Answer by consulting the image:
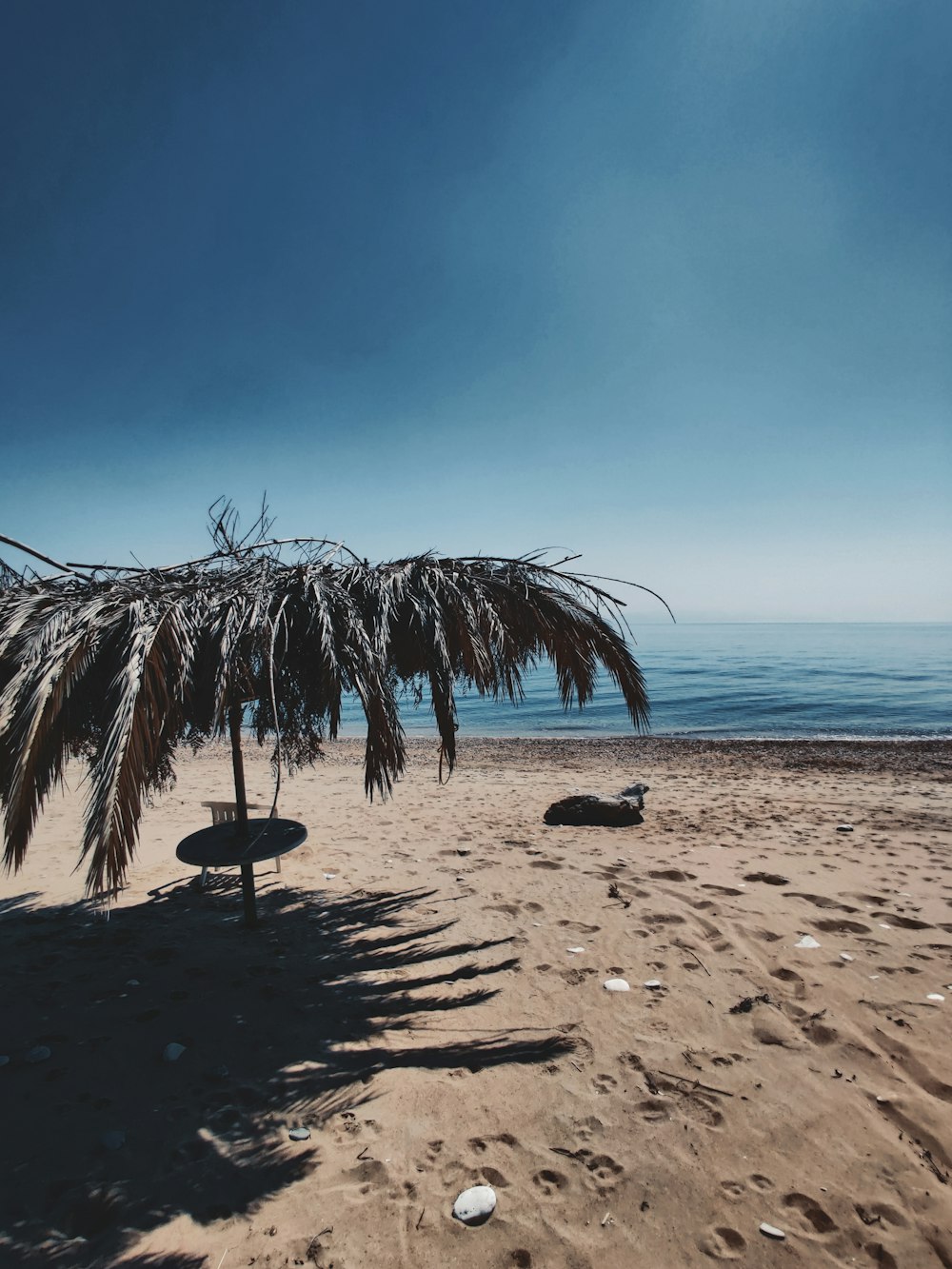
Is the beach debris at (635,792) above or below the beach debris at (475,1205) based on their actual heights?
below

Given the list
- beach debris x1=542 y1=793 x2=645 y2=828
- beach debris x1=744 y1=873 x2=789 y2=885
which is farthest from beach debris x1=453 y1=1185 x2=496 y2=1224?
beach debris x1=542 y1=793 x2=645 y2=828

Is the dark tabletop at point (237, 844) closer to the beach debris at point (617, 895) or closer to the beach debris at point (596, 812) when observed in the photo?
the beach debris at point (617, 895)

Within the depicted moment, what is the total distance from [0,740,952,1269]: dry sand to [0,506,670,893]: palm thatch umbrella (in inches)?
48.2

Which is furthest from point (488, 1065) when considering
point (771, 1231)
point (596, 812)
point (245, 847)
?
point (596, 812)

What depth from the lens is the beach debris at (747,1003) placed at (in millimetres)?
3766

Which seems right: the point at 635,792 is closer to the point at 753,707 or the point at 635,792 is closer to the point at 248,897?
the point at 248,897

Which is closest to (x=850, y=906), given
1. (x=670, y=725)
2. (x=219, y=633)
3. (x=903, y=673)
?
(x=219, y=633)

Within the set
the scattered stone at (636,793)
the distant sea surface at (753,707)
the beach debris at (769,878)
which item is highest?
the scattered stone at (636,793)

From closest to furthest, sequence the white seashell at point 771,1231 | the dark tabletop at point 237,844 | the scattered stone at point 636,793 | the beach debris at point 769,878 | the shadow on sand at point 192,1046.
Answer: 1. the white seashell at point 771,1231
2. the shadow on sand at point 192,1046
3. the dark tabletop at point 237,844
4. the beach debris at point 769,878
5. the scattered stone at point 636,793

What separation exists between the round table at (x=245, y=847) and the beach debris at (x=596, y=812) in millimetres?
4541

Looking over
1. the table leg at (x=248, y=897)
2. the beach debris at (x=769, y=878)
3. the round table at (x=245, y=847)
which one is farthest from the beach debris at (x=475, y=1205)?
the beach debris at (x=769, y=878)

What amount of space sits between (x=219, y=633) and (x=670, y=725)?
922 inches

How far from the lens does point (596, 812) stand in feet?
28.3

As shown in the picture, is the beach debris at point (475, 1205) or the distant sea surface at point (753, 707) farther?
the distant sea surface at point (753, 707)
